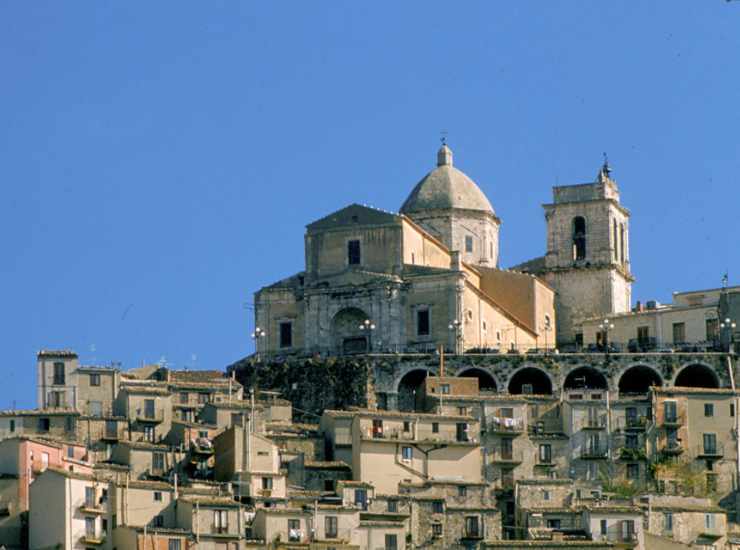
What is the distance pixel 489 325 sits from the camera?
13112 centimetres

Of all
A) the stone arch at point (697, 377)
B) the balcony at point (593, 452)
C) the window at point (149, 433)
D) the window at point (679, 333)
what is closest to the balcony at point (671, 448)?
the balcony at point (593, 452)

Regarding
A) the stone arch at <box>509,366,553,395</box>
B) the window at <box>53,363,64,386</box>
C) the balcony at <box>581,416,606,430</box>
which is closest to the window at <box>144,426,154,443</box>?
the window at <box>53,363,64,386</box>

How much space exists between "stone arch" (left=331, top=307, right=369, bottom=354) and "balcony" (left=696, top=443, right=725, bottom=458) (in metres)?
17.9

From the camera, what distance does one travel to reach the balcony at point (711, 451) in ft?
389

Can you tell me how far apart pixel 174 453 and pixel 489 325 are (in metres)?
23.4

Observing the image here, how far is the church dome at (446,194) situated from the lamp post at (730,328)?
19.9 m

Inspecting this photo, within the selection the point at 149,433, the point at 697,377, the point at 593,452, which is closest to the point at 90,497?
the point at 149,433

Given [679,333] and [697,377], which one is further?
[679,333]

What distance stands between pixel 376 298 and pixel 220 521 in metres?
27.9

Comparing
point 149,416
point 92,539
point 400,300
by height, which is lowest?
point 92,539

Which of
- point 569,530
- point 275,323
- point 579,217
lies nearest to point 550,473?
point 569,530

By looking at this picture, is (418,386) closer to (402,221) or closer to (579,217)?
(402,221)

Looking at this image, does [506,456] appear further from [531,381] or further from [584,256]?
[584,256]

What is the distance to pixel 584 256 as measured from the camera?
142500mm
